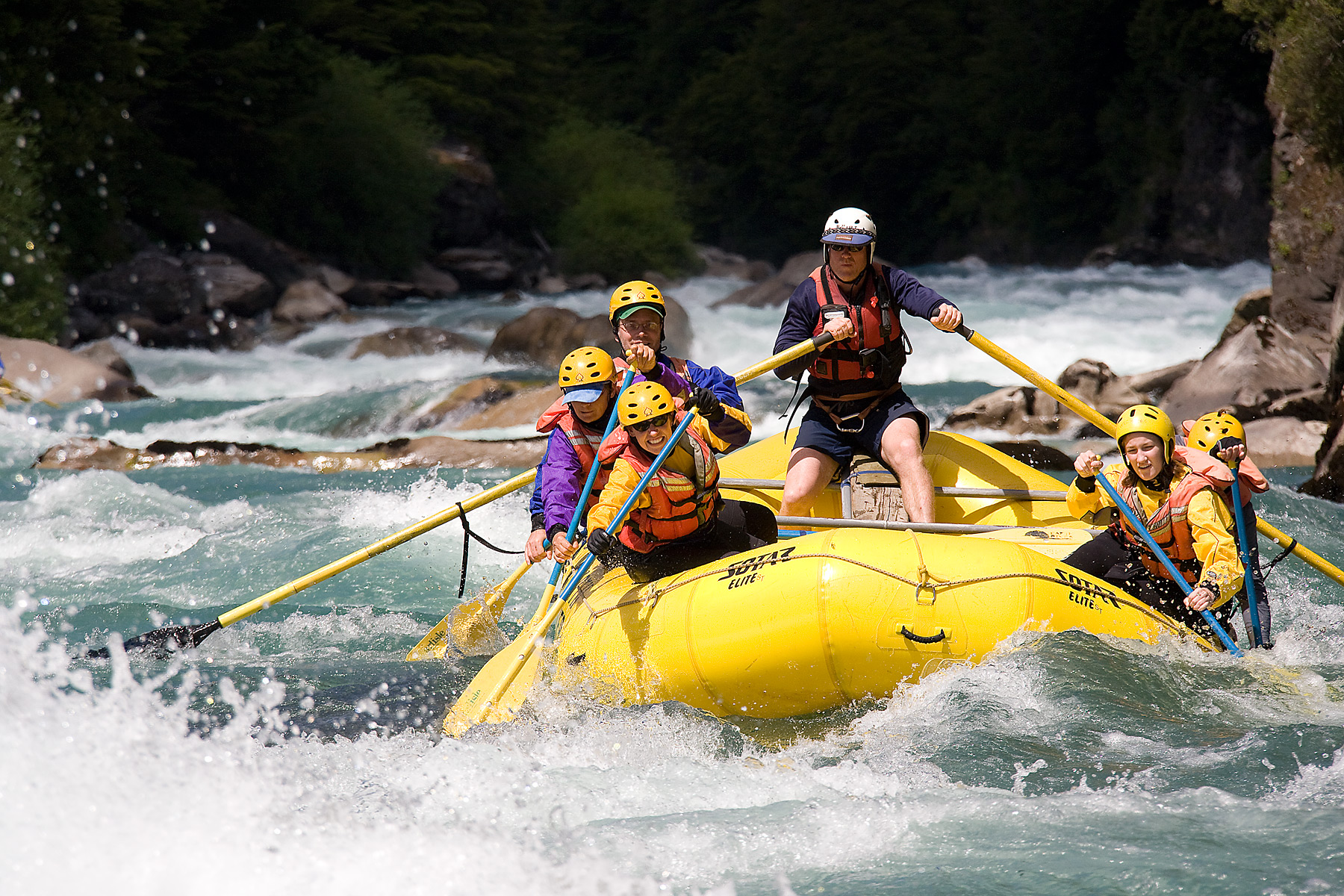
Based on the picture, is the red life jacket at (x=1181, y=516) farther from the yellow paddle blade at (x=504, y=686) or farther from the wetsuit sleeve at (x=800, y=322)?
the yellow paddle blade at (x=504, y=686)

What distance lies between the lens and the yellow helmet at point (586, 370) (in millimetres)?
4938

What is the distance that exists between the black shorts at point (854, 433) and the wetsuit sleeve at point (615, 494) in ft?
3.74

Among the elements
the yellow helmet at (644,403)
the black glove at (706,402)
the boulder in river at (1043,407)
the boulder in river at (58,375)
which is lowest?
the yellow helmet at (644,403)

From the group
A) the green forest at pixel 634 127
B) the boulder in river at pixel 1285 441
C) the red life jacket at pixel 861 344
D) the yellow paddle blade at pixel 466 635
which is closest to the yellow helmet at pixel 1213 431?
the red life jacket at pixel 861 344

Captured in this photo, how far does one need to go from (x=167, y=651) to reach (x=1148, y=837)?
13.4ft

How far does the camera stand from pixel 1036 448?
9391 mm

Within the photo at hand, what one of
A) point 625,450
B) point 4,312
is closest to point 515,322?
point 4,312

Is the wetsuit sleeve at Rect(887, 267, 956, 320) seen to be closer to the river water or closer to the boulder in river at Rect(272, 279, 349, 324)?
the river water

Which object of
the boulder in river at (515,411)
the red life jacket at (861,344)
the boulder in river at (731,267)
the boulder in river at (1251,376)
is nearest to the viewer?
the red life jacket at (861,344)

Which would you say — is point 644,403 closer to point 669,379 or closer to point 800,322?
point 669,379

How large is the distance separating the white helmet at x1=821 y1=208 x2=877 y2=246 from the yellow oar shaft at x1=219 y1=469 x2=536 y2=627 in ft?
5.46

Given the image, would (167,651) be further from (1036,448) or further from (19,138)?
(19,138)

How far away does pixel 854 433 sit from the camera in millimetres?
5430

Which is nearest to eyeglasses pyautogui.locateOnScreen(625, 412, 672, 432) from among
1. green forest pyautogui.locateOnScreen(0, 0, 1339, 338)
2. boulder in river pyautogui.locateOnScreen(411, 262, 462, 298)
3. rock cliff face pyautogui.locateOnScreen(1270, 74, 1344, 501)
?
rock cliff face pyautogui.locateOnScreen(1270, 74, 1344, 501)
